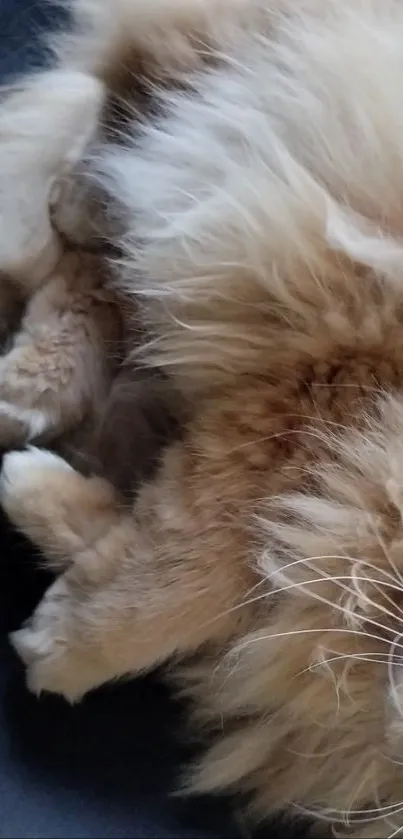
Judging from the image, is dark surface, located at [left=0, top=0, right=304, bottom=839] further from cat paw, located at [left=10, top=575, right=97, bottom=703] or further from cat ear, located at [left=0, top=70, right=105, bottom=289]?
cat ear, located at [left=0, top=70, right=105, bottom=289]

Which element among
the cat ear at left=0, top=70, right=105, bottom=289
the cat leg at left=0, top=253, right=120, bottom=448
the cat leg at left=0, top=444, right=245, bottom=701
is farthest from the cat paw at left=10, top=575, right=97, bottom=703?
the cat ear at left=0, top=70, right=105, bottom=289

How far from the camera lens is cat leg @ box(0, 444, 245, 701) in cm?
98

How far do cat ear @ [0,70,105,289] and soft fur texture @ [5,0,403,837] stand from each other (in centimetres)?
9

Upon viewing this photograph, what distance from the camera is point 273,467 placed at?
39.4 inches

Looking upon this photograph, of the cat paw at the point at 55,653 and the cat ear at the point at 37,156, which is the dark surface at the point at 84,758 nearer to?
the cat paw at the point at 55,653

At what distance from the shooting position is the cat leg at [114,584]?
980mm

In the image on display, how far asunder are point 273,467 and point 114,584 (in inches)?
7.6

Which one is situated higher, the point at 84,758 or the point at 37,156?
the point at 37,156

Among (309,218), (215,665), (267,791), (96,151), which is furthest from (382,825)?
(96,151)

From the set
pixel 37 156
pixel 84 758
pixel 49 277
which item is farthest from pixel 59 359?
pixel 84 758

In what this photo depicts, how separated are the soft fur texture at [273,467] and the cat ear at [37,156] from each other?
3.7 inches

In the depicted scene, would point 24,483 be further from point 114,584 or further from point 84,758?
point 84,758

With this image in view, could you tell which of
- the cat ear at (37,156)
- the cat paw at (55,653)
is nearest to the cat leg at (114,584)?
the cat paw at (55,653)

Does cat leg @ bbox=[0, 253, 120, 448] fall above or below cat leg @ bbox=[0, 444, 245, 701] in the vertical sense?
above
